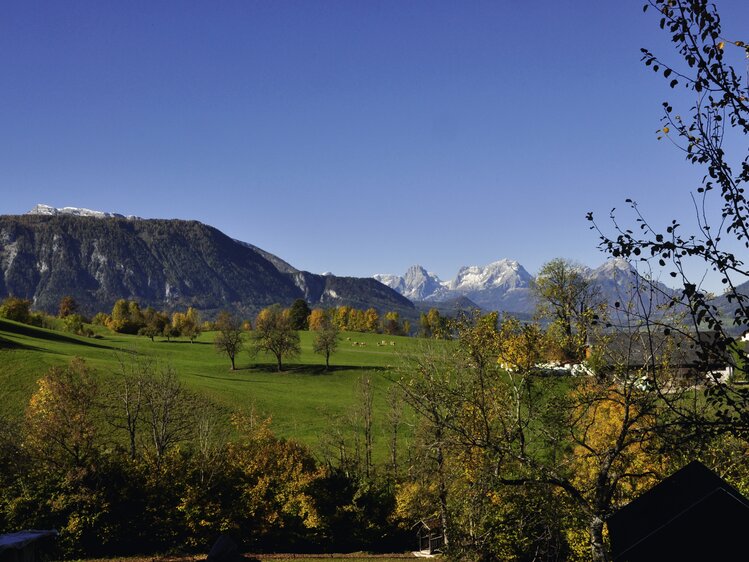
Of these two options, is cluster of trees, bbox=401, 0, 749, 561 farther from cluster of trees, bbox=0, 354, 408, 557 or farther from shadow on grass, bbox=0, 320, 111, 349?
shadow on grass, bbox=0, 320, 111, 349

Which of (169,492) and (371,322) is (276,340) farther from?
(371,322)

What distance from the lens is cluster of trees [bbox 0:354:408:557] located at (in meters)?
32.0

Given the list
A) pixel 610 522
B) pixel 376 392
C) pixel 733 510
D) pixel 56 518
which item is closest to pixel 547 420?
pixel 610 522

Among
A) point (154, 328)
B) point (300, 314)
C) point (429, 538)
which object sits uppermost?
point (300, 314)

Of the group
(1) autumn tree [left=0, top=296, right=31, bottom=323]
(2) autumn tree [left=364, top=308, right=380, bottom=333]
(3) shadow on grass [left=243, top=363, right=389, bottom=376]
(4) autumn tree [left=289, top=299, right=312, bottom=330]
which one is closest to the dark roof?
(3) shadow on grass [left=243, top=363, right=389, bottom=376]

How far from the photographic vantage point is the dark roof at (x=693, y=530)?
1148 centimetres

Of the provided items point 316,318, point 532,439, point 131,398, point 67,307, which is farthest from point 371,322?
point 532,439

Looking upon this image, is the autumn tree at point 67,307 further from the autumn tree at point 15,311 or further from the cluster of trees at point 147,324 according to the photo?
the autumn tree at point 15,311

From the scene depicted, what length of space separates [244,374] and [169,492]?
2079 inches

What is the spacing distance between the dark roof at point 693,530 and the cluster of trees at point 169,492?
2549 cm

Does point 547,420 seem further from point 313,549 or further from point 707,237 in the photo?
point 313,549

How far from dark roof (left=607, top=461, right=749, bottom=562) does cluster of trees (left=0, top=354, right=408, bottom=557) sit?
25.5 m

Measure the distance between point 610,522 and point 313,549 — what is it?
26787 mm

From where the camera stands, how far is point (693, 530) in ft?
38.3
